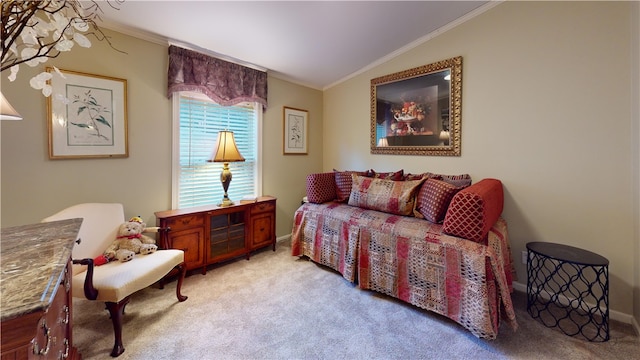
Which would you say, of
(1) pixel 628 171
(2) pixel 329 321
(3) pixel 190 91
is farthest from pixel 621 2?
(3) pixel 190 91

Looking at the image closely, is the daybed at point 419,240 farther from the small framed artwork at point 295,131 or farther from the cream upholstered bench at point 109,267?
the cream upholstered bench at point 109,267

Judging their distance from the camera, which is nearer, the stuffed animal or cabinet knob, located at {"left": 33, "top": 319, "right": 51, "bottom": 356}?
cabinet knob, located at {"left": 33, "top": 319, "right": 51, "bottom": 356}

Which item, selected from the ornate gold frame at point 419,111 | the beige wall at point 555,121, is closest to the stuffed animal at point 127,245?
the ornate gold frame at point 419,111

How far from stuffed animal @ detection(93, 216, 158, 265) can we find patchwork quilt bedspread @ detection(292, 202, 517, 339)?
1563 mm

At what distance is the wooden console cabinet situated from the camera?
7.79 ft

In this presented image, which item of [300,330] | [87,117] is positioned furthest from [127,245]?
[300,330]

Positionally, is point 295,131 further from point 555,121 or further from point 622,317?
point 622,317

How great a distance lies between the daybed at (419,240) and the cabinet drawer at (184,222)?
1068 millimetres

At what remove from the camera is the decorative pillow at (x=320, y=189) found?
119 inches

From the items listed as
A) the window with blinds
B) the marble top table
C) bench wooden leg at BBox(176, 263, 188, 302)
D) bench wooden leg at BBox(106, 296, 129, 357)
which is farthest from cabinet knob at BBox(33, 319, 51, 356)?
the window with blinds

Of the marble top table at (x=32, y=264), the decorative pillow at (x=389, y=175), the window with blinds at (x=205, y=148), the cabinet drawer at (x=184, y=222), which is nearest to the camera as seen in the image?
the marble top table at (x=32, y=264)

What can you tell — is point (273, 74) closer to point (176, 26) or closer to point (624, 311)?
point (176, 26)

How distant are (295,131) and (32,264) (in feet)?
10.2

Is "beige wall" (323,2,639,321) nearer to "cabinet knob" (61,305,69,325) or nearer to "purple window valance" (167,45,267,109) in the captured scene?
"purple window valance" (167,45,267,109)
